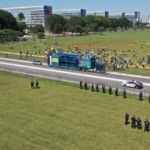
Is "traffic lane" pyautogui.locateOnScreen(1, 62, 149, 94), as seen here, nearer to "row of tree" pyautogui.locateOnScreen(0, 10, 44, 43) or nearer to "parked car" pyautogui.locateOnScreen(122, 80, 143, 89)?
"parked car" pyautogui.locateOnScreen(122, 80, 143, 89)

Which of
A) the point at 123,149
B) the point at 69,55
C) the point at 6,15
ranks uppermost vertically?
the point at 6,15

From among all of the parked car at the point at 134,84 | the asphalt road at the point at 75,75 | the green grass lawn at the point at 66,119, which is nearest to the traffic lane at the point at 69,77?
the asphalt road at the point at 75,75

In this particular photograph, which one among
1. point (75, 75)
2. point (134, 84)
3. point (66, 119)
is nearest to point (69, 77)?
point (75, 75)

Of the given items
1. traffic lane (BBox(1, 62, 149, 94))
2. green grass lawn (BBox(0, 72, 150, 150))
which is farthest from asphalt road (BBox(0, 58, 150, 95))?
green grass lawn (BBox(0, 72, 150, 150))

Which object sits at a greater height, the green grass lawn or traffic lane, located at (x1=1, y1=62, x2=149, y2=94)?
traffic lane, located at (x1=1, y1=62, x2=149, y2=94)

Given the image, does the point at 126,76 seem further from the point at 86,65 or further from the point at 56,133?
the point at 56,133

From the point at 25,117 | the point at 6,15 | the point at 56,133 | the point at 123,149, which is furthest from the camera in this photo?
the point at 6,15

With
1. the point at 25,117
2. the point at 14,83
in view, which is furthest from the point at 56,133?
the point at 14,83
